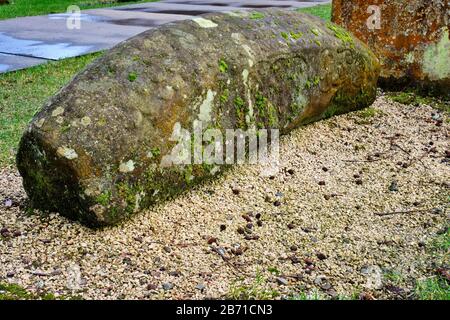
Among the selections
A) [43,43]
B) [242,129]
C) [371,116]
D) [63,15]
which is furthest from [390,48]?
[63,15]

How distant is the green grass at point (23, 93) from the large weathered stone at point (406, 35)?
110 inches

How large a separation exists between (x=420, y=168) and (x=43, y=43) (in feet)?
20.1

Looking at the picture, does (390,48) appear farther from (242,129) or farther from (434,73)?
(242,129)

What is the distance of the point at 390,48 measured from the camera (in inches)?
226

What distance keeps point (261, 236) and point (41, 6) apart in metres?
11.9

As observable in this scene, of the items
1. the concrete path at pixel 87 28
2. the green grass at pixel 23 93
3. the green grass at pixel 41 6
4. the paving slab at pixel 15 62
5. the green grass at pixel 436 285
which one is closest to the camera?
the green grass at pixel 436 285

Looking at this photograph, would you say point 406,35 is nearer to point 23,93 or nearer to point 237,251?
point 237,251

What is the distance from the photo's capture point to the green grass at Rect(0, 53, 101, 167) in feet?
15.6

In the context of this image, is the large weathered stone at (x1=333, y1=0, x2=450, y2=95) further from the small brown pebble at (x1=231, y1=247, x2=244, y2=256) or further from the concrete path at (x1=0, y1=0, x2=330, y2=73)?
the concrete path at (x1=0, y1=0, x2=330, y2=73)

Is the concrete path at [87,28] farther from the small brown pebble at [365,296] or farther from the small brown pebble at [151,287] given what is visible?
the small brown pebble at [365,296]

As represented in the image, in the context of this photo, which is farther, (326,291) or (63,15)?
(63,15)

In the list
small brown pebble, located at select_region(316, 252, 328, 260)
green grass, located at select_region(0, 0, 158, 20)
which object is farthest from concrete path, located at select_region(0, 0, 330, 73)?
small brown pebble, located at select_region(316, 252, 328, 260)

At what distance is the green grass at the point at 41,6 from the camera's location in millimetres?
12031

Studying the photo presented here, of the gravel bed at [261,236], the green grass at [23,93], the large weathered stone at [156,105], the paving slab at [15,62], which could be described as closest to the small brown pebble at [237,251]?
the gravel bed at [261,236]
